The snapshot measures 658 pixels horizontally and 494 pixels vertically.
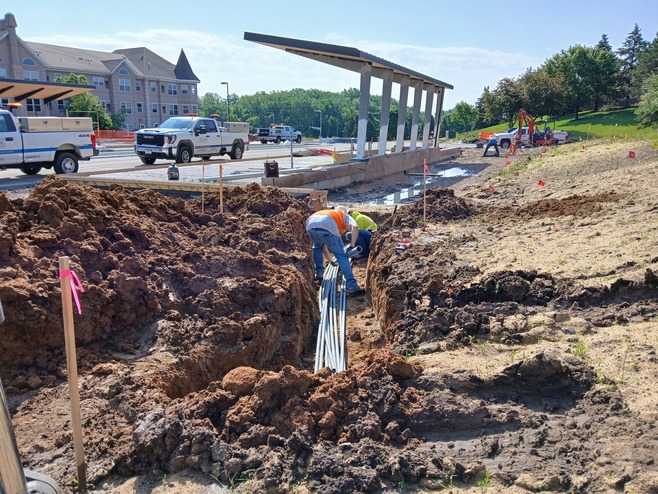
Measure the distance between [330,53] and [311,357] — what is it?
15.7 meters

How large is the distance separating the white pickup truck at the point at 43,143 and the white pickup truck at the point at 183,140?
3311mm

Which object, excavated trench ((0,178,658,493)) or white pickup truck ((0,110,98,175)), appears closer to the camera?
excavated trench ((0,178,658,493))

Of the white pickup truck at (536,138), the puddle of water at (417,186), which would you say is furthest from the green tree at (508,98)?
→ the puddle of water at (417,186)

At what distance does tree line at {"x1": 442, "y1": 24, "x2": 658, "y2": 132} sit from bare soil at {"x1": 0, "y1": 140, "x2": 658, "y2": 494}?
3901 centimetres

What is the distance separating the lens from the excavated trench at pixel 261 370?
12.7 ft

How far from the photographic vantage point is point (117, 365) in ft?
17.6

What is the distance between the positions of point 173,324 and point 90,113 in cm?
4976

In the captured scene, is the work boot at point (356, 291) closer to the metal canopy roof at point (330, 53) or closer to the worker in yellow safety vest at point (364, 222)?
the worker in yellow safety vest at point (364, 222)

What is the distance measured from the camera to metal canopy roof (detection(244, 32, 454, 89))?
20500mm

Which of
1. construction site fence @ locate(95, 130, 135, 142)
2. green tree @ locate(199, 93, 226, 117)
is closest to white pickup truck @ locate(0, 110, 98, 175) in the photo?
construction site fence @ locate(95, 130, 135, 142)

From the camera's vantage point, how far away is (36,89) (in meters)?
26.6

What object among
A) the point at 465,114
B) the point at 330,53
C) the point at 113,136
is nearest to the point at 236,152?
the point at 330,53

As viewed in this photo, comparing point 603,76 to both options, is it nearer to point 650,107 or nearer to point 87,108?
point 650,107

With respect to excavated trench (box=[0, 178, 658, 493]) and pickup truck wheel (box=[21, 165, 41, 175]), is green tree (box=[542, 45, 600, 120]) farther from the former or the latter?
excavated trench (box=[0, 178, 658, 493])
